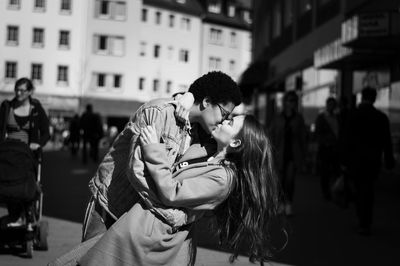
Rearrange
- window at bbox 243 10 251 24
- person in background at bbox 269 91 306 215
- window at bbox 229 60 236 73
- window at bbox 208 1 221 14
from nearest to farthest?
1. person in background at bbox 269 91 306 215
2. window at bbox 229 60 236 73
3. window at bbox 208 1 221 14
4. window at bbox 243 10 251 24

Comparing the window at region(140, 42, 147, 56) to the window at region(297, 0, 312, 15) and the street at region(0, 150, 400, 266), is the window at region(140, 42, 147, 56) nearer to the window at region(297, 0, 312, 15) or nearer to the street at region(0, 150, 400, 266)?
the window at region(297, 0, 312, 15)

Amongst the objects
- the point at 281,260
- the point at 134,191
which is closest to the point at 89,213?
the point at 134,191

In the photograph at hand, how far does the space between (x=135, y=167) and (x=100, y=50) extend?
6316 cm

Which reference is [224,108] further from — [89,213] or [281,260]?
[281,260]

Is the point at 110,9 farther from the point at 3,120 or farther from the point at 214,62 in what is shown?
the point at 3,120

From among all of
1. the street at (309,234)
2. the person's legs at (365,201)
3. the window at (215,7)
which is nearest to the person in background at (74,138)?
the street at (309,234)

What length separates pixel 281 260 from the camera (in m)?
7.50

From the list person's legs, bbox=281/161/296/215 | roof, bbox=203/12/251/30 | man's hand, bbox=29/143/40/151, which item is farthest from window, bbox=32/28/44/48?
man's hand, bbox=29/143/40/151

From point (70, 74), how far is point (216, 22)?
→ 60.2 ft

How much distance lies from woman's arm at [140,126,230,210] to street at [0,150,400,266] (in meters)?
3.80

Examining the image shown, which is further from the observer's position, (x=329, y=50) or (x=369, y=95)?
(x=329, y=50)

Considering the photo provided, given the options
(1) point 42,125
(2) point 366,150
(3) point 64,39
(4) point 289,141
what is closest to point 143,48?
(3) point 64,39

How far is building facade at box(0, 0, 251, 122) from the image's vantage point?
62.7 m

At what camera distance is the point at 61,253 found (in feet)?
24.2
